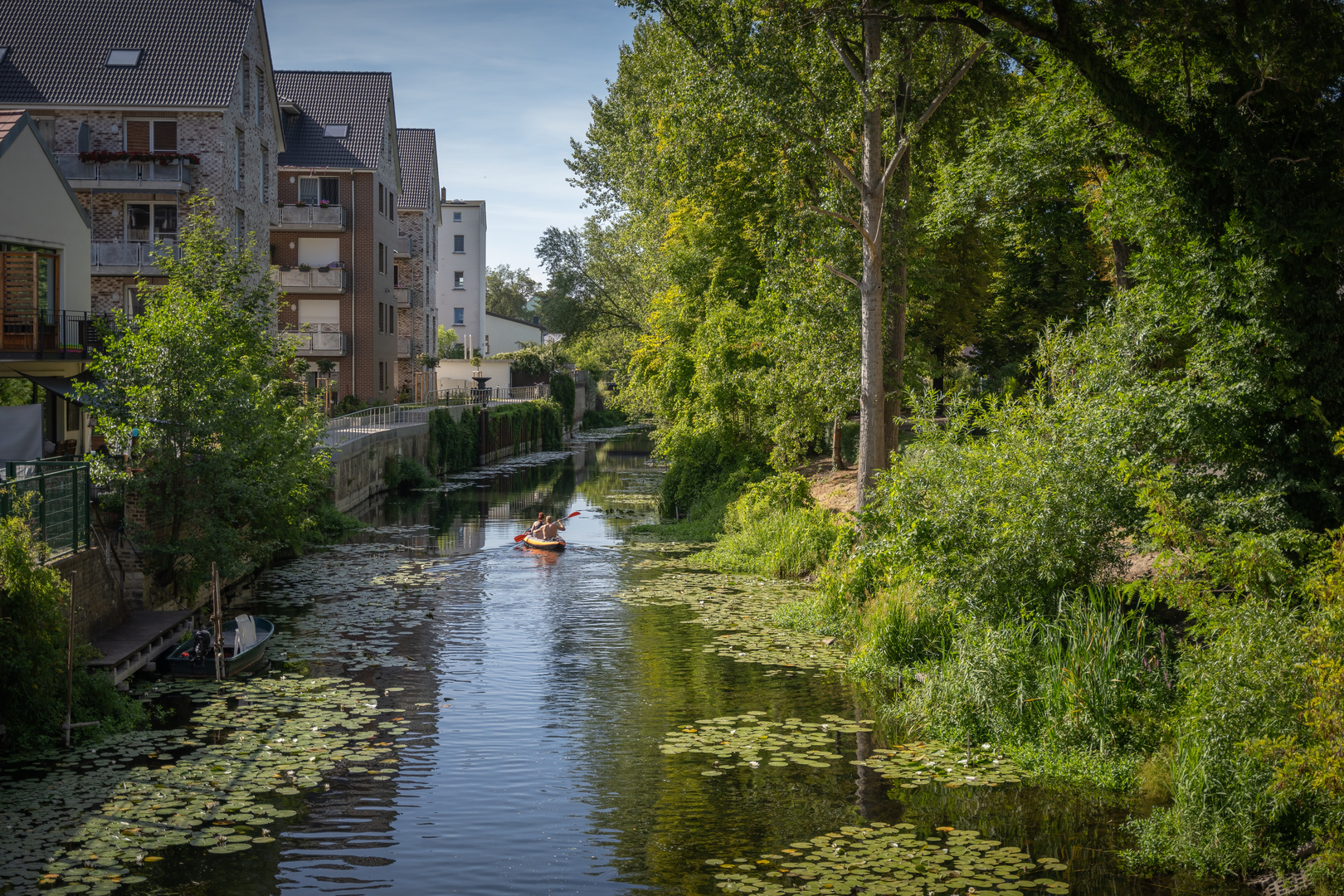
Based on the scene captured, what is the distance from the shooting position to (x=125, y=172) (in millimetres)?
35875

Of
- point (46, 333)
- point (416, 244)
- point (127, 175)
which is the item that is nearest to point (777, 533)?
point (46, 333)

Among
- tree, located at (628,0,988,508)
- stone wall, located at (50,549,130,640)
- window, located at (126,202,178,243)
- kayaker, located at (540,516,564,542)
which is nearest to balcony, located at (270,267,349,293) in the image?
window, located at (126,202,178,243)

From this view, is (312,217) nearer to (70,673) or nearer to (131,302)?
(131,302)

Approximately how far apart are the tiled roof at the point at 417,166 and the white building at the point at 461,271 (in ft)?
65.6

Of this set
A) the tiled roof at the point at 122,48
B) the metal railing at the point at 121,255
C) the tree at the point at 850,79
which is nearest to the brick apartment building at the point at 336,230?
the tiled roof at the point at 122,48

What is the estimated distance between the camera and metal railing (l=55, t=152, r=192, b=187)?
35.7 meters

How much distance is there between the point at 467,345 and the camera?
72.5 metres

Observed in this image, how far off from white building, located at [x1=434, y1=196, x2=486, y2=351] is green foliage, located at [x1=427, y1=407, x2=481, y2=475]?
33372 mm

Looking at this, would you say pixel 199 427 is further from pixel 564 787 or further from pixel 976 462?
pixel 976 462

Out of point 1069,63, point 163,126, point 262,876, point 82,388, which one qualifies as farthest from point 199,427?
point 163,126

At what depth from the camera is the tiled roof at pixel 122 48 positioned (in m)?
36.2

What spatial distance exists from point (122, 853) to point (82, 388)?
10.9m

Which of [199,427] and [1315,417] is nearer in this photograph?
[1315,417]

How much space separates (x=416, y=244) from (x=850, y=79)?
45.9 meters
